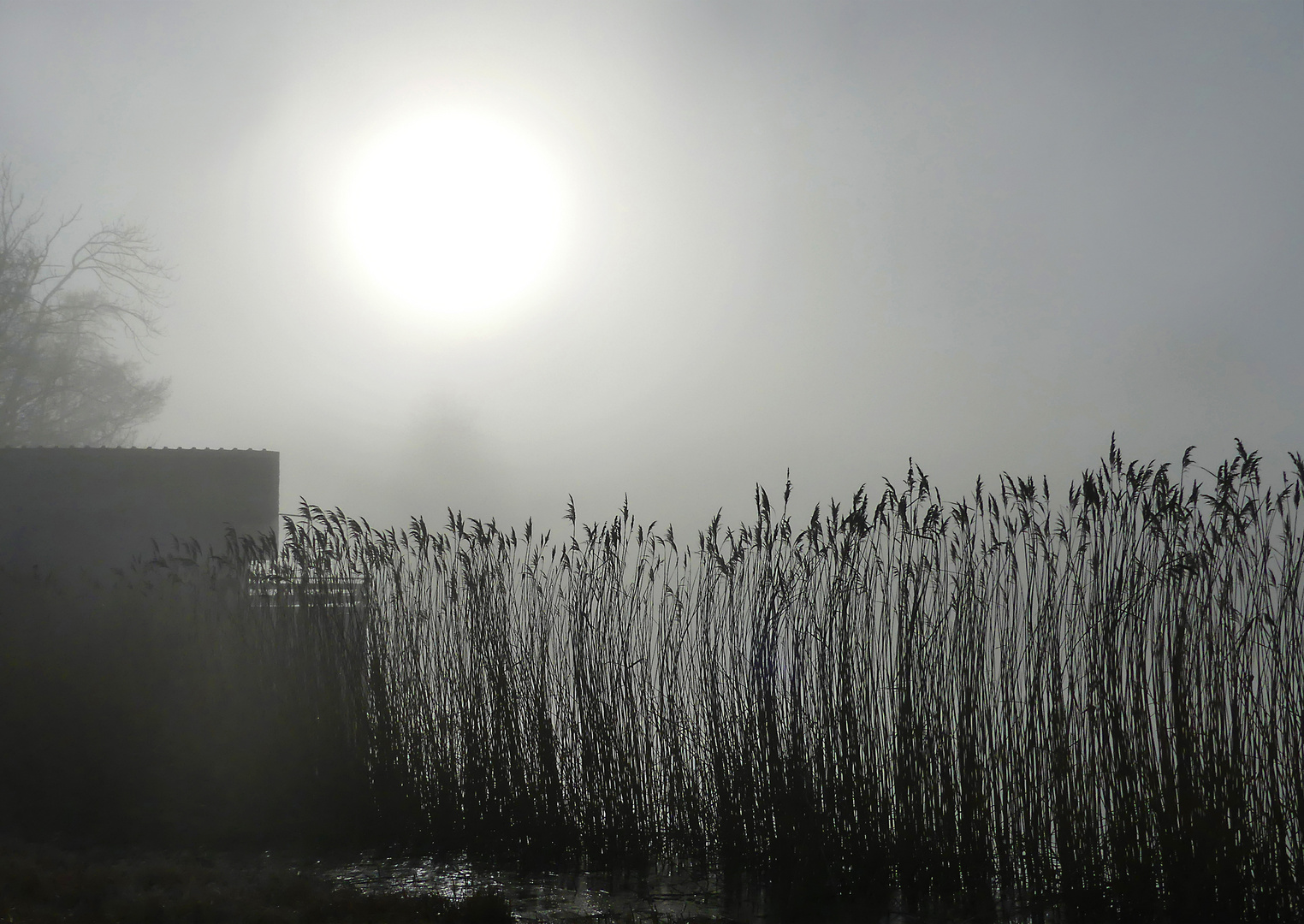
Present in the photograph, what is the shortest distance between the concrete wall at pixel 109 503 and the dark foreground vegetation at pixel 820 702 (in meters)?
3.58

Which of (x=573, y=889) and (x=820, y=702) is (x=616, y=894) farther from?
(x=820, y=702)

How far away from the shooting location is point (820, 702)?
2662mm

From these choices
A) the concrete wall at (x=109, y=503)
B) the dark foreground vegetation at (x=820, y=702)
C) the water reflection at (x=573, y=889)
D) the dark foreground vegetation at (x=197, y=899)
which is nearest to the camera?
the dark foreground vegetation at (x=820, y=702)

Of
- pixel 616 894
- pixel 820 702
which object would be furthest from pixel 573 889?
pixel 820 702

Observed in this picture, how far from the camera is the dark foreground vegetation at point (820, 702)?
2277mm

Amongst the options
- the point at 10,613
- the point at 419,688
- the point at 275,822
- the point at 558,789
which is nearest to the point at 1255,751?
the point at 558,789

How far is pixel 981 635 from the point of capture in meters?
2.48

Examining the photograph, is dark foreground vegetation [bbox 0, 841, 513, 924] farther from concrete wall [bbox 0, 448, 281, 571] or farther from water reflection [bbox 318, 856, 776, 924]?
concrete wall [bbox 0, 448, 281, 571]

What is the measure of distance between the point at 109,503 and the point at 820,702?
21.7ft

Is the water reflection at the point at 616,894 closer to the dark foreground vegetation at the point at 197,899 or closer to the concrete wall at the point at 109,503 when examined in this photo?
the dark foreground vegetation at the point at 197,899

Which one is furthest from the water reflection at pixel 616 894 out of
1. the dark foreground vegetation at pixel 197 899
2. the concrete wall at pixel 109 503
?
the concrete wall at pixel 109 503

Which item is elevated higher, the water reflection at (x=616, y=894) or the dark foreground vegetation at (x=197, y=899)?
the dark foreground vegetation at (x=197, y=899)

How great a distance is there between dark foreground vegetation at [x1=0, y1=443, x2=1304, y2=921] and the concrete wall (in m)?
3.58

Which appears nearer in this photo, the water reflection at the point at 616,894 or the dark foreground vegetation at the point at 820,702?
the dark foreground vegetation at the point at 820,702
